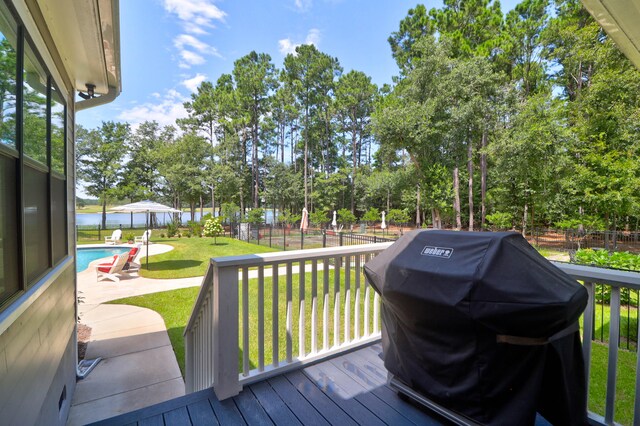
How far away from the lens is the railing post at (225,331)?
71.2 inches

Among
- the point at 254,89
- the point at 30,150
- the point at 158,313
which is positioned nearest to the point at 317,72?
the point at 254,89

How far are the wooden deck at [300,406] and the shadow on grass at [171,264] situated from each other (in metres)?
8.15

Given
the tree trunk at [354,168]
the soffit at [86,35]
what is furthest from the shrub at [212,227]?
the tree trunk at [354,168]

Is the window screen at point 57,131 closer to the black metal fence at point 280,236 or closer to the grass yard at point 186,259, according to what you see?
the grass yard at point 186,259

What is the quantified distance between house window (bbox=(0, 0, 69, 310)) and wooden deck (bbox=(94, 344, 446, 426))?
3.27ft

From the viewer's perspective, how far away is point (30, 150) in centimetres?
185

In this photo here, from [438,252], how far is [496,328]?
1.31ft

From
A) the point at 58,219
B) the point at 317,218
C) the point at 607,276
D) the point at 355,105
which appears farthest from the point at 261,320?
the point at 355,105

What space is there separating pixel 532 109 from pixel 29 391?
717 inches

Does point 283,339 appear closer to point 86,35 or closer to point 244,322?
point 244,322

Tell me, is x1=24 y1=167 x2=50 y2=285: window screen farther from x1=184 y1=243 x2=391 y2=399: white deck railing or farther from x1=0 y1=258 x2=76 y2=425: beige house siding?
x1=184 y1=243 x2=391 y2=399: white deck railing

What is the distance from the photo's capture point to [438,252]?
1.47 metres

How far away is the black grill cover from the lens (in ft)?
3.88

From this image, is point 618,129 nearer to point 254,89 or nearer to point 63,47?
point 63,47
